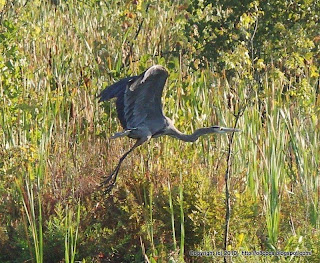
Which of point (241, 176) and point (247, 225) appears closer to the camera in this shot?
point (247, 225)

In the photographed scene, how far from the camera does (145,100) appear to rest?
599 cm

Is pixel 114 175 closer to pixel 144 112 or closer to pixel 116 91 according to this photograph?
pixel 116 91

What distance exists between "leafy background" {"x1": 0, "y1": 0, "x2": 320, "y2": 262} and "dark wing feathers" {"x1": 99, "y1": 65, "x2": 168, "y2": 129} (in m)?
0.23

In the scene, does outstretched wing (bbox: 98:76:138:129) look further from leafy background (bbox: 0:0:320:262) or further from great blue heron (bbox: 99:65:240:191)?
leafy background (bbox: 0:0:320:262)

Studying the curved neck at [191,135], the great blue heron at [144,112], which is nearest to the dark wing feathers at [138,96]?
the great blue heron at [144,112]

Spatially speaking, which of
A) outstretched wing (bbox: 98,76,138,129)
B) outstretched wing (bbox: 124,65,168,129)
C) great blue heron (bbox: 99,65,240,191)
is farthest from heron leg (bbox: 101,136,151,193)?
outstretched wing (bbox: 98,76,138,129)

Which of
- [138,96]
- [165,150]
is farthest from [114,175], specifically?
[138,96]

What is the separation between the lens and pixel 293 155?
5941 mm

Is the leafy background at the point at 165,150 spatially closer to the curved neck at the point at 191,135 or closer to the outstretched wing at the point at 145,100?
the curved neck at the point at 191,135

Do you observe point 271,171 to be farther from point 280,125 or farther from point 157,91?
point 157,91

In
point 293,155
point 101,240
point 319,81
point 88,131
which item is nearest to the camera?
point 101,240

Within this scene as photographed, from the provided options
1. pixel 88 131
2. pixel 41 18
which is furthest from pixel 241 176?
pixel 41 18

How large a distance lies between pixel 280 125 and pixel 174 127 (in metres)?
0.79

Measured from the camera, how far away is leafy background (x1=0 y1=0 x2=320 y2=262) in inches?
202
